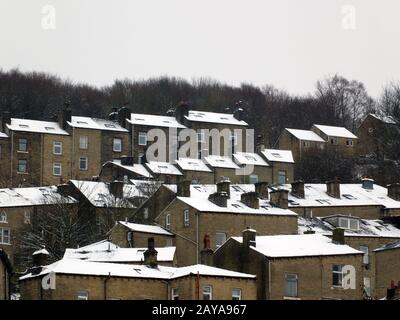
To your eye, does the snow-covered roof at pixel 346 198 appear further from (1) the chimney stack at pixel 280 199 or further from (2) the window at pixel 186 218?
(2) the window at pixel 186 218

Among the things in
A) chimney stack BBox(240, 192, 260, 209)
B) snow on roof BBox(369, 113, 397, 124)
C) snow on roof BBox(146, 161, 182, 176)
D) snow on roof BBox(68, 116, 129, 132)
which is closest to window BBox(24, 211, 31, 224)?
snow on roof BBox(146, 161, 182, 176)

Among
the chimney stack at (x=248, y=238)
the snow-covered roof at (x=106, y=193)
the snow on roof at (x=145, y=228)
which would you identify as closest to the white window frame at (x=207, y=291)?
the chimney stack at (x=248, y=238)

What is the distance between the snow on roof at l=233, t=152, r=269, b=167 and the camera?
106875 mm

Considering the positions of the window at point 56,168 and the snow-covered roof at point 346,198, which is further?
the window at point 56,168

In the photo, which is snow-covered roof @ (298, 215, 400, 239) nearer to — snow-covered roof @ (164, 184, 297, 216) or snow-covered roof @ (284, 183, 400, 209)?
snow-covered roof @ (164, 184, 297, 216)

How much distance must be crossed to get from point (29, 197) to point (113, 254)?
2766 centimetres

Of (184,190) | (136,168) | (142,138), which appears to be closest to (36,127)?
(142,138)

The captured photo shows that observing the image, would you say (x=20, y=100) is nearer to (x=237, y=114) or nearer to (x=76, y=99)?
(x=76, y=99)

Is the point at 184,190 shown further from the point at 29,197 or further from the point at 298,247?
the point at 29,197

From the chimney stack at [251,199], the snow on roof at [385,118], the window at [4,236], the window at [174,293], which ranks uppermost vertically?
the snow on roof at [385,118]

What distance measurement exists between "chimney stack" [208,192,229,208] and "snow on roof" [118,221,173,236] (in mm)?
3699

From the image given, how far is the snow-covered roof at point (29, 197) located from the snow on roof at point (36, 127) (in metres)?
13.8

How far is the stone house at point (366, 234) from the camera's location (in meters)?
71.8
